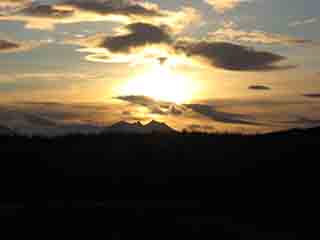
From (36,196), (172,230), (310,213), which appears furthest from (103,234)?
(36,196)

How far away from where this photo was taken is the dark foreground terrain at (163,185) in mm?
18781

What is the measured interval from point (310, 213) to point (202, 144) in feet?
41.5

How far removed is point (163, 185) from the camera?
29156 millimetres

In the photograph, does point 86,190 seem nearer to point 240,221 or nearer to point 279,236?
point 240,221

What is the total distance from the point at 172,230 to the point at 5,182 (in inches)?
563

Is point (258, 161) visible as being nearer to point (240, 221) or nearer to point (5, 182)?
point (240, 221)

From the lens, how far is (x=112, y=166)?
3167 cm

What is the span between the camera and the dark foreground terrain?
18781 millimetres

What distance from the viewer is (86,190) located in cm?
2891

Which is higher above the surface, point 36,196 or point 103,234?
point 103,234

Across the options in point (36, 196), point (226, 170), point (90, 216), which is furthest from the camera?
point (226, 170)

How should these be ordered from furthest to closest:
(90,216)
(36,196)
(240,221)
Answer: (36,196) → (240,221) → (90,216)

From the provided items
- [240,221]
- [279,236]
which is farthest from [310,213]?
[279,236]

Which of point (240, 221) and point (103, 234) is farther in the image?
point (240, 221)
